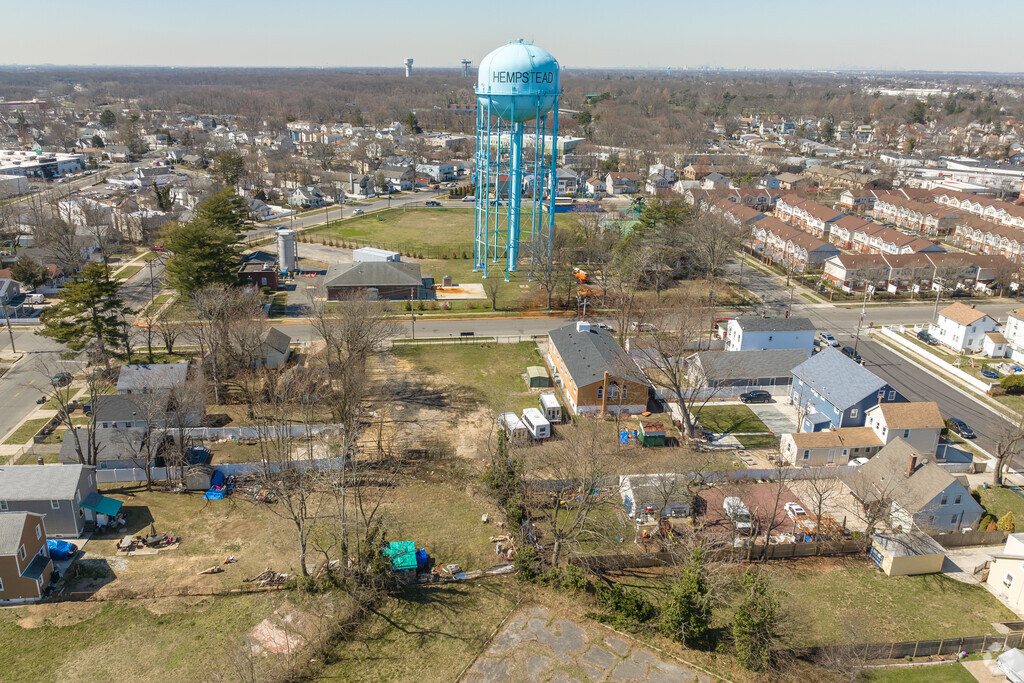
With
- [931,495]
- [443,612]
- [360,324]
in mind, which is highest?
[360,324]

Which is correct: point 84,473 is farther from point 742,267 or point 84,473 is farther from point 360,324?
point 742,267

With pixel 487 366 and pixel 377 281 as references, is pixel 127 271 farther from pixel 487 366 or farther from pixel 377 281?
pixel 487 366

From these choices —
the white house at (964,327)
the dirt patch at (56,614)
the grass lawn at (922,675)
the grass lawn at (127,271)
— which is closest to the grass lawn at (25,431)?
the dirt patch at (56,614)

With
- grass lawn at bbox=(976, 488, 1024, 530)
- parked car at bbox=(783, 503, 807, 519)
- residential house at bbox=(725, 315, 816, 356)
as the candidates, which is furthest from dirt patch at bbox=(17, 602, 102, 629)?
residential house at bbox=(725, 315, 816, 356)

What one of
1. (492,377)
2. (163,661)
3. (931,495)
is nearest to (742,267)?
(492,377)

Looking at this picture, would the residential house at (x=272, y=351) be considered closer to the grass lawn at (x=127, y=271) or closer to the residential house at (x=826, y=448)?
the grass lawn at (x=127, y=271)
